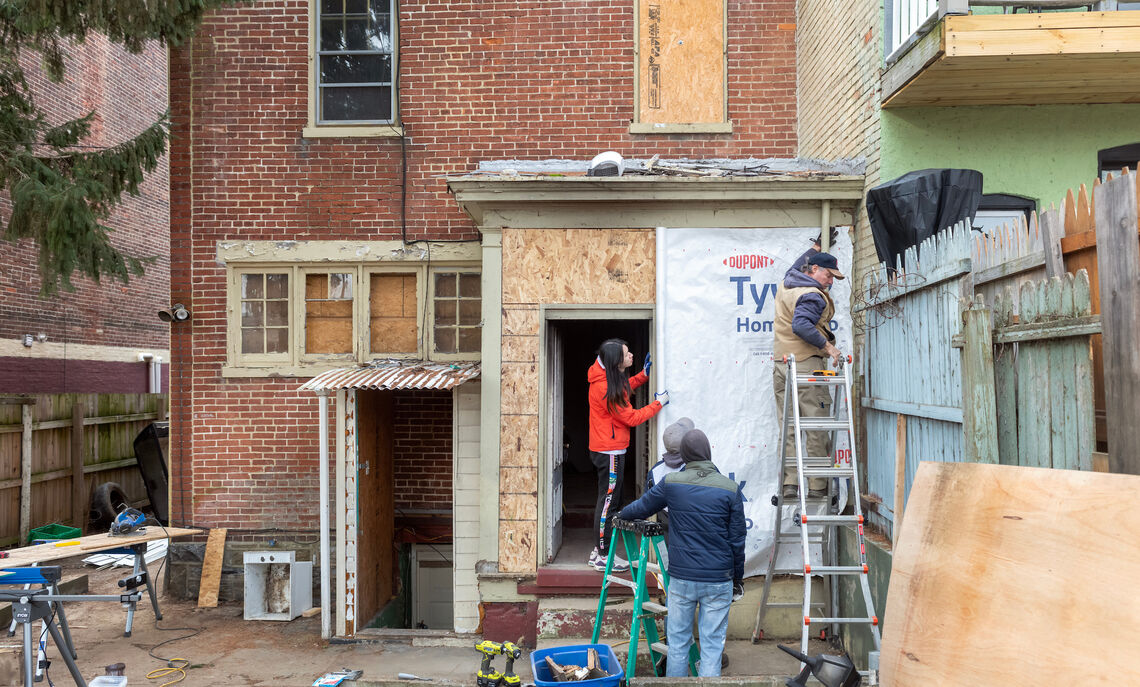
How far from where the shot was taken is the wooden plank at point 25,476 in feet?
39.5

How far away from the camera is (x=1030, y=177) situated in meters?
6.98

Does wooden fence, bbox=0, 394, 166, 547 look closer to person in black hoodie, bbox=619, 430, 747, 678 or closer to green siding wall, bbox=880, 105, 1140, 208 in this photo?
person in black hoodie, bbox=619, 430, 747, 678

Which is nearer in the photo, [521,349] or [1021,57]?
[1021,57]

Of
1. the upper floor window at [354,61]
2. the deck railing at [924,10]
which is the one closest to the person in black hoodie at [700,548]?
the deck railing at [924,10]

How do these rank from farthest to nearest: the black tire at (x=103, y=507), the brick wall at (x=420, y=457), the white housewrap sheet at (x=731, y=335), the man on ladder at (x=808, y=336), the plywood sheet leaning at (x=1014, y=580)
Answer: the black tire at (x=103, y=507) < the brick wall at (x=420, y=457) < the white housewrap sheet at (x=731, y=335) < the man on ladder at (x=808, y=336) < the plywood sheet leaning at (x=1014, y=580)

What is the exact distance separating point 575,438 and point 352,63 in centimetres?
692

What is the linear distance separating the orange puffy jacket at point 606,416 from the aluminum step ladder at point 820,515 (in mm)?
1375

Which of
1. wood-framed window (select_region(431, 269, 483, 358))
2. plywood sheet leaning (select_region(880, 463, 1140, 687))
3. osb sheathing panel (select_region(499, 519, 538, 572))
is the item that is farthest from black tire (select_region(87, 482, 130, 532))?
plywood sheet leaning (select_region(880, 463, 1140, 687))

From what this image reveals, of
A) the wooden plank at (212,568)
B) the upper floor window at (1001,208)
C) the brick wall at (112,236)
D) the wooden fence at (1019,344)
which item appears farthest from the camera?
the brick wall at (112,236)

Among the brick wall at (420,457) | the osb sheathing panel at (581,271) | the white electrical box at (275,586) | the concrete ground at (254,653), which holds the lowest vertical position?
the concrete ground at (254,653)

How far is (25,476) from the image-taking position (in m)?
12.1

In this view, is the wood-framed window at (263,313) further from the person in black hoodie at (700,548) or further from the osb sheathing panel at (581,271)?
the person in black hoodie at (700,548)

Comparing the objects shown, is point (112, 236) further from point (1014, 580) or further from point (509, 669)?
point (1014, 580)

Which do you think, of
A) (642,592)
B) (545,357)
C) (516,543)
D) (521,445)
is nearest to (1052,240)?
(642,592)
